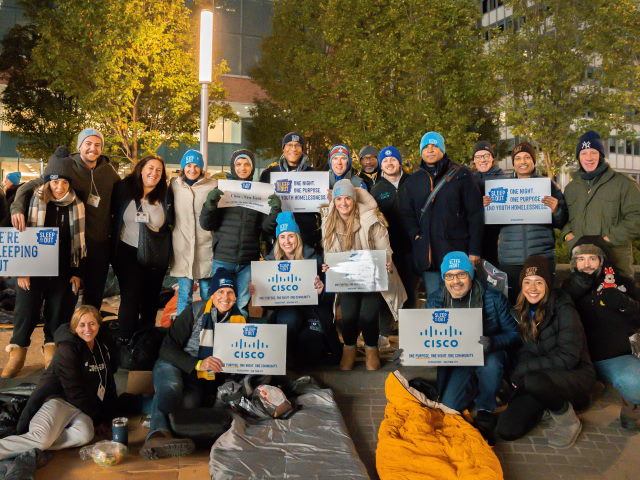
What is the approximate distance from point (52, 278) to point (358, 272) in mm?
2935

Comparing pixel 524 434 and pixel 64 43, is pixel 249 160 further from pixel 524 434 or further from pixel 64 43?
pixel 64 43

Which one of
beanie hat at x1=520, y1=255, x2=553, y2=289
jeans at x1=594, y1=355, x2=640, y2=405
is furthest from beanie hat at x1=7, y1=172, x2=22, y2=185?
jeans at x1=594, y1=355, x2=640, y2=405

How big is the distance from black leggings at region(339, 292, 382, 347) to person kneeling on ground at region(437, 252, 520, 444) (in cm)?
72

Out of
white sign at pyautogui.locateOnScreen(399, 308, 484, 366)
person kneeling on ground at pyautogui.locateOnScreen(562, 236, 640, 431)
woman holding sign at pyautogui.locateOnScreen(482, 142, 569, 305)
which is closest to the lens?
white sign at pyautogui.locateOnScreen(399, 308, 484, 366)

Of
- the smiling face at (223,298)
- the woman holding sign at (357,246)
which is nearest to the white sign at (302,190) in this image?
the woman holding sign at (357,246)

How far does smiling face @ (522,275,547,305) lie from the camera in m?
5.13

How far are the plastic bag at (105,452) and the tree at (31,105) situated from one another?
18.5 metres

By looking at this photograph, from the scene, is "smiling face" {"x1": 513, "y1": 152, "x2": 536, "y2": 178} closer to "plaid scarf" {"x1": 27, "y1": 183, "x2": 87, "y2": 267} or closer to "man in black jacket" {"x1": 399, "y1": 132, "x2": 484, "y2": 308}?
"man in black jacket" {"x1": 399, "y1": 132, "x2": 484, "y2": 308}

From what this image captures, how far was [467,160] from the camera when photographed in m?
19.0

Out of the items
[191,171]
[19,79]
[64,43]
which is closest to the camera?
[191,171]

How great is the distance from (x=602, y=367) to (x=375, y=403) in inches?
82.1

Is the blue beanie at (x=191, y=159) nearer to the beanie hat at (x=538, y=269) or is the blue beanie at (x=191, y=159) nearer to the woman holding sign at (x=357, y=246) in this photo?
the woman holding sign at (x=357, y=246)

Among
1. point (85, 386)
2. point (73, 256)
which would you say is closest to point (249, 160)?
point (73, 256)

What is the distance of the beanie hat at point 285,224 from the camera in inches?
227
